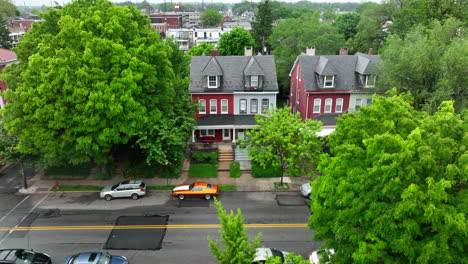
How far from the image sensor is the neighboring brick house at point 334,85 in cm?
3587

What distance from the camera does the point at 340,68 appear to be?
124ft

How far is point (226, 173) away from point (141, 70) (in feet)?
41.2

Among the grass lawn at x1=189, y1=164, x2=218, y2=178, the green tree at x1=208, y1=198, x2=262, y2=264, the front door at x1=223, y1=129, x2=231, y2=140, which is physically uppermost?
the green tree at x1=208, y1=198, x2=262, y2=264

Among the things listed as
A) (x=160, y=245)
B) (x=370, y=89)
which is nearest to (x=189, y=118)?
(x=160, y=245)

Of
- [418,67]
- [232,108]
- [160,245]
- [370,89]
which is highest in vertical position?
[418,67]

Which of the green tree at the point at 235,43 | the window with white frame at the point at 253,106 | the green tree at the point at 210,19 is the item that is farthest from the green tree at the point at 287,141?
the green tree at the point at 210,19

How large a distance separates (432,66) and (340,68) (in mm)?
10145

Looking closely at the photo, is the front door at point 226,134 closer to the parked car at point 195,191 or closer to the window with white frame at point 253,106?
the window with white frame at point 253,106

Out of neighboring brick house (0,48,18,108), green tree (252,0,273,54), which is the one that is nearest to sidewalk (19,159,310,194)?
neighboring brick house (0,48,18,108)

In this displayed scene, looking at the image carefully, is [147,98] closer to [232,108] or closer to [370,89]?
[232,108]

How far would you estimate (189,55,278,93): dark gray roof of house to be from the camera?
36.9m

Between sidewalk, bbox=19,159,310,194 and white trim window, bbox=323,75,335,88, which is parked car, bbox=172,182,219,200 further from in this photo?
white trim window, bbox=323,75,335,88

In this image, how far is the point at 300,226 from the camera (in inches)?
956

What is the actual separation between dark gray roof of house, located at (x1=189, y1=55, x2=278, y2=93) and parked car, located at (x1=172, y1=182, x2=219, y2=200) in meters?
12.3
